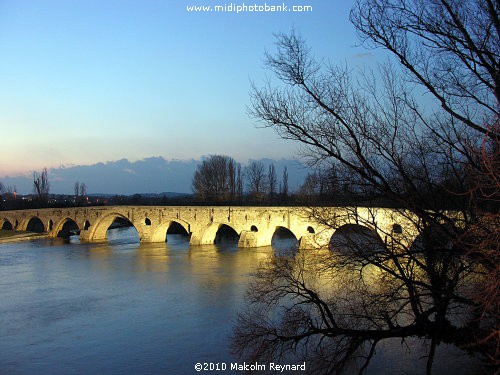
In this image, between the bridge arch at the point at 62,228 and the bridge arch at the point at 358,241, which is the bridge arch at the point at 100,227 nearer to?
the bridge arch at the point at 62,228

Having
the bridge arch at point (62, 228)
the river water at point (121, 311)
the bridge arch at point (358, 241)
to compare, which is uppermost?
the bridge arch at point (358, 241)

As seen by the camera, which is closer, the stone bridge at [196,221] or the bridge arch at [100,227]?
the stone bridge at [196,221]

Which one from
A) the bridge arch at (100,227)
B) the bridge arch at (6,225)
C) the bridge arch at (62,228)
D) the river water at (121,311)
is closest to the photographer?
the river water at (121,311)

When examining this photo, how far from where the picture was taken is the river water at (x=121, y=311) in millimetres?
8570

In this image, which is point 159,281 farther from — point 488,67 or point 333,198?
point 488,67

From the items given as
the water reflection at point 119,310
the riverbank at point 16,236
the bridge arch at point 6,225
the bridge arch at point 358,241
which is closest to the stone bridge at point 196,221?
the riverbank at point 16,236

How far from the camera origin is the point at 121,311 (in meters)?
12.0

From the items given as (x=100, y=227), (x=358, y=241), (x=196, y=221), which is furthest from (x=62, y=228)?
(x=358, y=241)

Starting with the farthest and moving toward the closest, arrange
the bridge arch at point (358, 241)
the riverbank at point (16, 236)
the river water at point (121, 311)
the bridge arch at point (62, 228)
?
the bridge arch at point (62, 228), the riverbank at point (16, 236), the river water at point (121, 311), the bridge arch at point (358, 241)

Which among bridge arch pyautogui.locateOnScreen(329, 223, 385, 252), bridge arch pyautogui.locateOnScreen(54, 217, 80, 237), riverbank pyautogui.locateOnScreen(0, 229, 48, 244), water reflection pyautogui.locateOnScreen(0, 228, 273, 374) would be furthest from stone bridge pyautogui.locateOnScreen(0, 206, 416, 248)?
bridge arch pyautogui.locateOnScreen(329, 223, 385, 252)

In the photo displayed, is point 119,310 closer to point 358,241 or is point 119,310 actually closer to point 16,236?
point 358,241

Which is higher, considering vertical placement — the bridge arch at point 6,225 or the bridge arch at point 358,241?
the bridge arch at point 358,241

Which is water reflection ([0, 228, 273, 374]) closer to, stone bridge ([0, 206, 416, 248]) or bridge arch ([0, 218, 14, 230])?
stone bridge ([0, 206, 416, 248])

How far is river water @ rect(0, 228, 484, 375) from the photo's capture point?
857 centimetres
